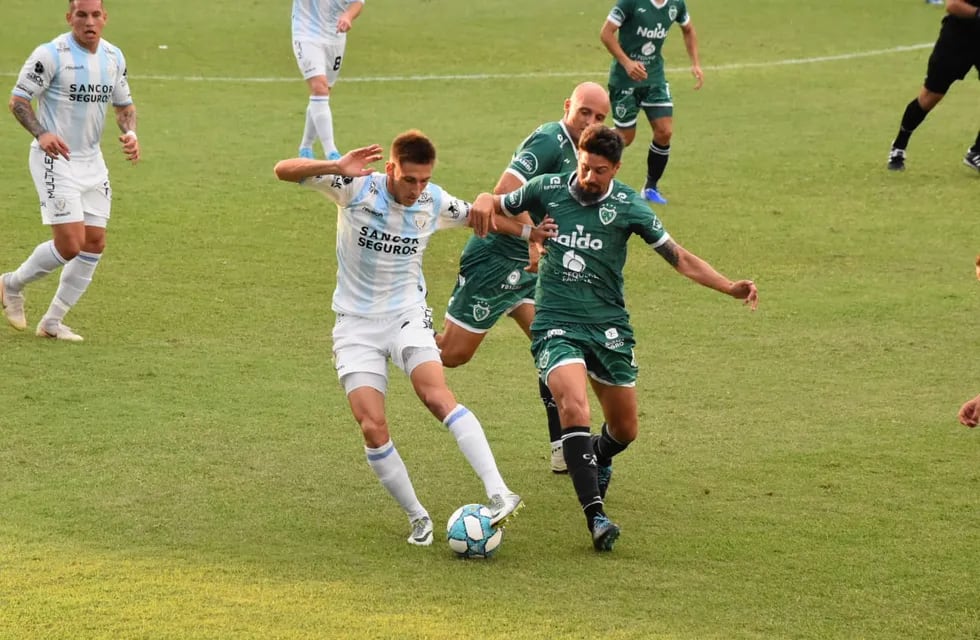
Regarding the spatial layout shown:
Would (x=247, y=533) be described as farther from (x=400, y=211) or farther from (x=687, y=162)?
(x=687, y=162)

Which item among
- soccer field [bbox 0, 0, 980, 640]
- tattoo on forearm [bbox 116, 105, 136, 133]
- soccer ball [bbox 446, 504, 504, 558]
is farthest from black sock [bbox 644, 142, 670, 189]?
soccer ball [bbox 446, 504, 504, 558]

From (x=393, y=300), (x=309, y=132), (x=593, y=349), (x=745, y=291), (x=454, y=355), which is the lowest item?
(x=309, y=132)

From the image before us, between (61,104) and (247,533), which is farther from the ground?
(61,104)

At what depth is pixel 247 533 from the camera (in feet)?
25.3

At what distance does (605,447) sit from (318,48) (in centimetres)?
865

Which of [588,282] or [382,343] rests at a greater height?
[588,282]

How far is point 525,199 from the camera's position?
8.11 meters

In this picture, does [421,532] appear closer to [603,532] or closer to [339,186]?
[603,532]

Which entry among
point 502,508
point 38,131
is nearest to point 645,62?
point 38,131

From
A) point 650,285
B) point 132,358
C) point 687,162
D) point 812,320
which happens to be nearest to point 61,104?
point 132,358

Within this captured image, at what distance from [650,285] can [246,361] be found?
4.09 meters

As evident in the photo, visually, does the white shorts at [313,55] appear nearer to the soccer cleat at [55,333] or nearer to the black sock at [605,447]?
the soccer cleat at [55,333]

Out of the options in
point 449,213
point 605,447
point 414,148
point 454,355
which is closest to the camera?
point 414,148

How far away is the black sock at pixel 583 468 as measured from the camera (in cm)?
758
